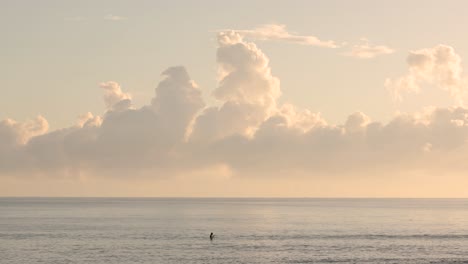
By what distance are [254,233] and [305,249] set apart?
40.5 metres

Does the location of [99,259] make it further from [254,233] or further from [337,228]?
[337,228]

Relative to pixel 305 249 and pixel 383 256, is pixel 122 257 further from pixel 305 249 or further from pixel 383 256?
pixel 383 256

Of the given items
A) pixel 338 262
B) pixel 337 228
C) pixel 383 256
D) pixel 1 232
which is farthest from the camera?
pixel 337 228

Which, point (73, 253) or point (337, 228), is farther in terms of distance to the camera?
point (337, 228)

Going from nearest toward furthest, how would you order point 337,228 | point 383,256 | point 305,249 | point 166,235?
point 383,256 < point 305,249 < point 166,235 < point 337,228

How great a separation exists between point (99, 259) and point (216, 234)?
53.9 m

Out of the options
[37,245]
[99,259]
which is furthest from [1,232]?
[99,259]

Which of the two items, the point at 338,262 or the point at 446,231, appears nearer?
the point at 338,262

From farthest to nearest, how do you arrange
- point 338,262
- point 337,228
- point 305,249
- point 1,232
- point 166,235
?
point 337,228 → point 1,232 → point 166,235 → point 305,249 → point 338,262

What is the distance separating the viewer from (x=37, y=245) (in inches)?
5162

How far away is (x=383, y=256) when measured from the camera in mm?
115688

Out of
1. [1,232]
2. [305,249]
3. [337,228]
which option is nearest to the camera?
[305,249]

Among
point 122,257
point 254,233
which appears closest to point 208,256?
point 122,257

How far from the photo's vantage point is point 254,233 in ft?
542
